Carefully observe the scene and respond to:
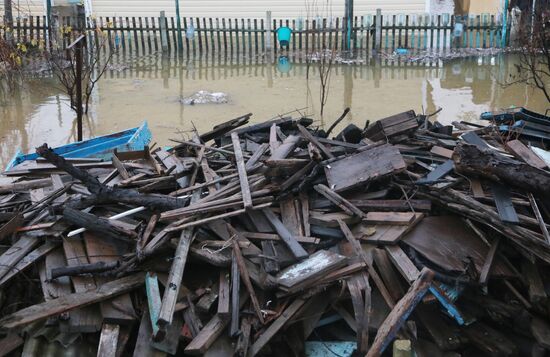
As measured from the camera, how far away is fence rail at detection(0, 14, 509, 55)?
1891 cm

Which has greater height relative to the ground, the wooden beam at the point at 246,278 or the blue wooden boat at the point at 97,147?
the blue wooden boat at the point at 97,147

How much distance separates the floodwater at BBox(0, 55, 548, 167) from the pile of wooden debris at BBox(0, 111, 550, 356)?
522cm

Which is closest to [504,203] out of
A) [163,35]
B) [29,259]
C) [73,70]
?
[29,259]

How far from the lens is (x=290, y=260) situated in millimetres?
4172

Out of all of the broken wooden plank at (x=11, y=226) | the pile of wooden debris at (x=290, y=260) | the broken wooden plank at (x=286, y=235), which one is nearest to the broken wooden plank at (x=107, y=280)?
the pile of wooden debris at (x=290, y=260)

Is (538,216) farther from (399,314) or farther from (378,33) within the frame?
(378,33)

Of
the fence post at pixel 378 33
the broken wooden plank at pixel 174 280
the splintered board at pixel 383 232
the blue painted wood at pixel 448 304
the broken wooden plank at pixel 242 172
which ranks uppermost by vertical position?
the fence post at pixel 378 33

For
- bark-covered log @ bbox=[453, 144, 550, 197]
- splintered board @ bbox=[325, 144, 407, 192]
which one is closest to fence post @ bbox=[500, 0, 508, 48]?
splintered board @ bbox=[325, 144, 407, 192]

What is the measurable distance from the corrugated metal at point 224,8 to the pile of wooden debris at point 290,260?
17.8 metres

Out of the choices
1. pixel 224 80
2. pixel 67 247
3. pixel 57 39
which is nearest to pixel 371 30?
pixel 224 80

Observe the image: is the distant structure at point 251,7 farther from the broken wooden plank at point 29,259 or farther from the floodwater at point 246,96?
the broken wooden plank at point 29,259

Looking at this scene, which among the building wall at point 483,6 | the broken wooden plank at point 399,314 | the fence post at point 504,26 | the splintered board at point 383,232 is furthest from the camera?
the building wall at point 483,6

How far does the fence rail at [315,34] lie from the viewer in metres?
18.9

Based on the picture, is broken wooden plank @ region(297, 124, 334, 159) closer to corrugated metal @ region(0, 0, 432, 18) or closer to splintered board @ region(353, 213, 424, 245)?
splintered board @ region(353, 213, 424, 245)
